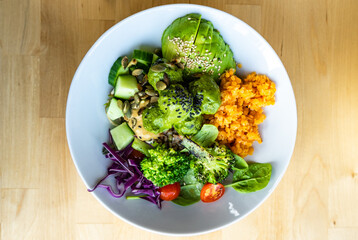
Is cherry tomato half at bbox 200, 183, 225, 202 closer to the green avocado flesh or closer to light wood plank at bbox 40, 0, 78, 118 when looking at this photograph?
the green avocado flesh

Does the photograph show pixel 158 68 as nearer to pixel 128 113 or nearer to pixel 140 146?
pixel 128 113

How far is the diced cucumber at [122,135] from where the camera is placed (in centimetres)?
175

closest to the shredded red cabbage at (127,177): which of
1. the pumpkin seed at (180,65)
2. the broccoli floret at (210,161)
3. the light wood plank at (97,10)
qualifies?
the broccoli floret at (210,161)

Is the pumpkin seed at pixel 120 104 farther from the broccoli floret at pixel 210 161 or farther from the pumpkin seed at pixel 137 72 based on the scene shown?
the broccoli floret at pixel 210 161

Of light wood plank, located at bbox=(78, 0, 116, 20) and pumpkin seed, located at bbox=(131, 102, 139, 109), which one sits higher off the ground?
light wood plank, located at bbox=(78, 0, 116, 20)

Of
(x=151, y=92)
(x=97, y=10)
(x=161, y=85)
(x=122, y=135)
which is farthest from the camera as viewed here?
(x=97, y=10)

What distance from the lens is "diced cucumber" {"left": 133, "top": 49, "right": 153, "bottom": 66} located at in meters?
1.66

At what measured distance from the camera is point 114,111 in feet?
5.65

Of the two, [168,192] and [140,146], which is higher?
[140,146]

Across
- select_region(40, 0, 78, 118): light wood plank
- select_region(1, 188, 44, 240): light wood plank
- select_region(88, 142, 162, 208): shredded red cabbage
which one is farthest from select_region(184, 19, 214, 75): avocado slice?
select_region(1, 188, 44, 240): light wood plank

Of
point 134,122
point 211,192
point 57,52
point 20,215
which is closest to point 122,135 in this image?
point 134,122

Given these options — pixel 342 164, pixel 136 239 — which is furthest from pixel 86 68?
pixel 342 164

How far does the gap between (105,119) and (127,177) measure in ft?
1.22

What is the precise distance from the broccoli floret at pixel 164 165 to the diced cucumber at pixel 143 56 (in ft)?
1.57
